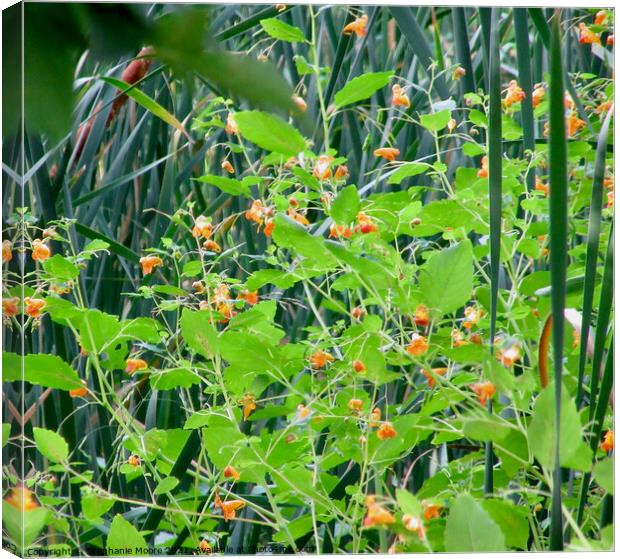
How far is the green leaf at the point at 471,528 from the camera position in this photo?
101 cm

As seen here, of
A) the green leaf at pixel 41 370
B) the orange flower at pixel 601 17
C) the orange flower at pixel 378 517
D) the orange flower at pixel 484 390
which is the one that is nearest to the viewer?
the orange flower at pixel 378 517

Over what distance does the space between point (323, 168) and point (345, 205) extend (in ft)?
0.34

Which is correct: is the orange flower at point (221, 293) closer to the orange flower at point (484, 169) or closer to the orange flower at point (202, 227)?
the orange flower at point (202, 227)

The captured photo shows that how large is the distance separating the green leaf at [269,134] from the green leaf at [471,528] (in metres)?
0.44

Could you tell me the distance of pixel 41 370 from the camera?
4.00 ft

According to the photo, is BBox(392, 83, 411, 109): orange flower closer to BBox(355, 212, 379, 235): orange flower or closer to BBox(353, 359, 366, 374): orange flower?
BBox(355, 212, 379, 235): orange flower

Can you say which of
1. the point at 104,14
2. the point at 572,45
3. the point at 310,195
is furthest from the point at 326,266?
the point at 104,14

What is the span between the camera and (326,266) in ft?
3.91

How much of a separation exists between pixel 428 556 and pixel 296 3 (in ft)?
2.53

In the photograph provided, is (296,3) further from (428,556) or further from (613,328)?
(428,556)

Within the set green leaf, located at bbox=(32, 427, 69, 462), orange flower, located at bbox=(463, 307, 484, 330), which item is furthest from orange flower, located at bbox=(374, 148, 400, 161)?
green leaf, located at bbox=(32, 427, 69, 462)

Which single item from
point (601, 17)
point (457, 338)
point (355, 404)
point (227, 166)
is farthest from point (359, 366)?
point (601, 17)

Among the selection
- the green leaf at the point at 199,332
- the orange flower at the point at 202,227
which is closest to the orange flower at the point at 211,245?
the orange flower at the point at 202,227

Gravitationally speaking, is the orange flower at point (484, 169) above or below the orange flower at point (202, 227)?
above
